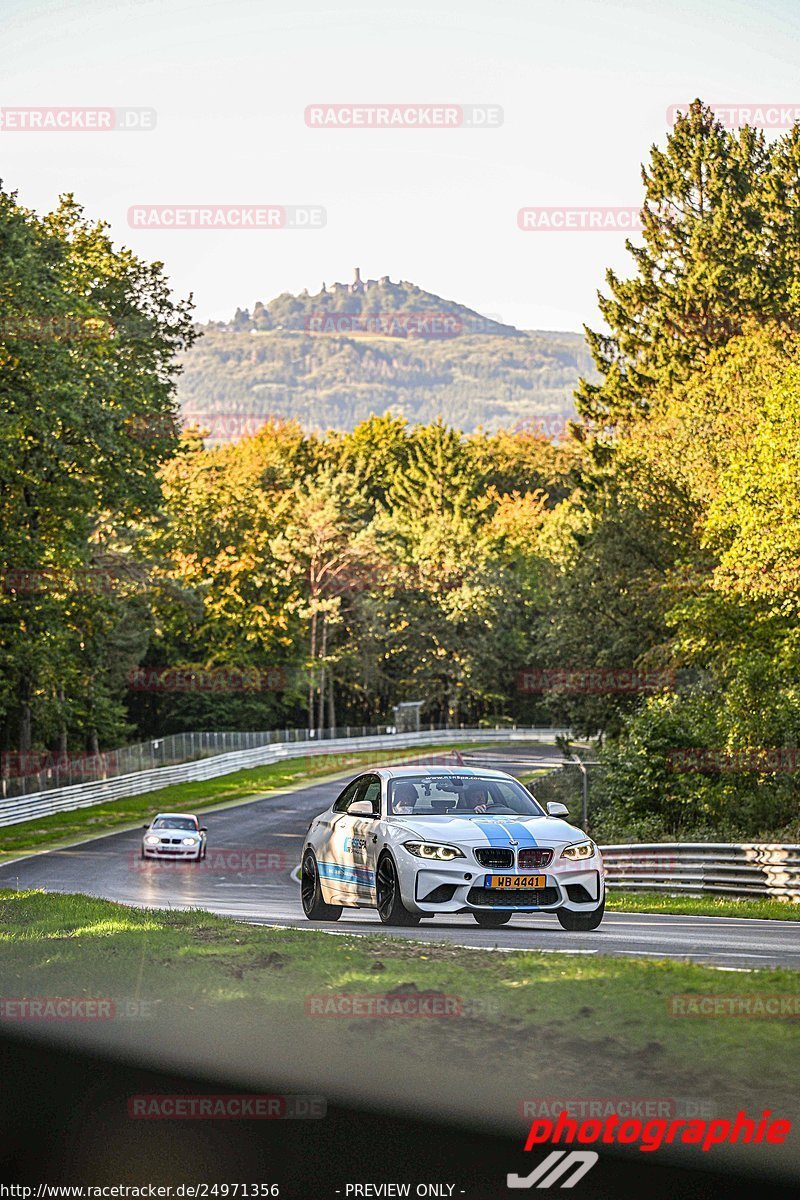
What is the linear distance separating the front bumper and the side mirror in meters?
1.01

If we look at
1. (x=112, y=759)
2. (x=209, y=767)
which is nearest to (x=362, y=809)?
(x=112, y=759)

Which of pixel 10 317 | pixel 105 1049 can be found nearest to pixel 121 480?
pixel 10 317

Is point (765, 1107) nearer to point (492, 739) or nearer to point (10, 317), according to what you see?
point (10, 317)

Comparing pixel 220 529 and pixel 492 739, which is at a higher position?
pixel 220 529

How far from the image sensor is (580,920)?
15.2 m

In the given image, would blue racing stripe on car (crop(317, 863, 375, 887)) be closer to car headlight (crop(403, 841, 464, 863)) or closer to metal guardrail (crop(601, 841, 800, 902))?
car headlight (crop(403, 841, 464, 863))

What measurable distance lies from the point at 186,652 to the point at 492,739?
969 inches

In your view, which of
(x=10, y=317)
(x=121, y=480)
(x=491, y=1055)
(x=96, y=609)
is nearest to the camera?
(x=491, y=1055)

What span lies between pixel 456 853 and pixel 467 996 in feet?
15.8

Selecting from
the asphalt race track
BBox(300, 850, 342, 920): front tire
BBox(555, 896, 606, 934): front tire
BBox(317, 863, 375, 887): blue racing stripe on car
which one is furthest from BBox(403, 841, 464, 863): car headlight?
BBox(300, 850, 342, 920): front tire

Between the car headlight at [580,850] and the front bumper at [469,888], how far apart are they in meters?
0.07

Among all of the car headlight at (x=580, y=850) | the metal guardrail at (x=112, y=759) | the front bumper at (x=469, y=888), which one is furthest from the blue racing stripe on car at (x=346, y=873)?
the metal guardrail at (x=112, y=759)

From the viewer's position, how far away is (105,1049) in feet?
29.5

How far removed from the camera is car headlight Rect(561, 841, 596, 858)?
47.2 feet
